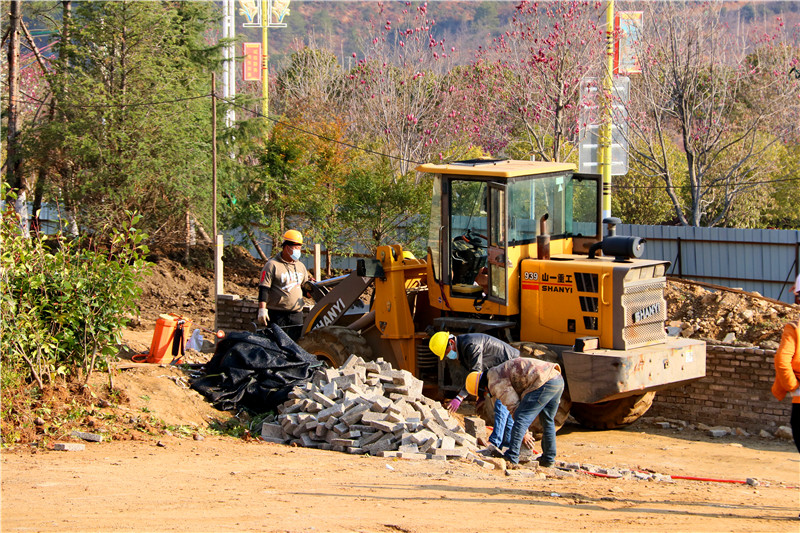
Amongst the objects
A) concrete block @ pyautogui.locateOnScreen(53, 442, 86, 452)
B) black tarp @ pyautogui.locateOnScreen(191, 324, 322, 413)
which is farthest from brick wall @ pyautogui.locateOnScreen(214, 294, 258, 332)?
concrete block @ pyautogui.locateOnScreen(53, 442, 86, 452)

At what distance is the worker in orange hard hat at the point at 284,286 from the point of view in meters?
11.3

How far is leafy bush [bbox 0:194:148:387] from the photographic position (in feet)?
26.6

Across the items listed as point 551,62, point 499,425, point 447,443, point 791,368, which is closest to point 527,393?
point 499,425

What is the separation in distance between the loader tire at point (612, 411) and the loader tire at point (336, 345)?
2.73 m

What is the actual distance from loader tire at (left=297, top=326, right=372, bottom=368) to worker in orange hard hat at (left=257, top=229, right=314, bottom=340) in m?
0.47

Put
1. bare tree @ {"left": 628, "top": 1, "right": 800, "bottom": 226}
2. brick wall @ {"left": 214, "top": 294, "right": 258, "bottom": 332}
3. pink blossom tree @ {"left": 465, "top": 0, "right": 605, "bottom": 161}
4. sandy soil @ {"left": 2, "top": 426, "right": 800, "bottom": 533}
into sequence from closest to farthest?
1. sandy soil @ {"left": 2, "top": 426, "right": 800, "bottom": 533}
2. brick wall @ {"left": 214, "top": 294, "right": 258, "bottom": 332}
3. pink blossom tree @ {"left": 465, "top": 0, "right": 605, "bottom": 161}
4. bare tree @ {"left": 628, "top": 1, "right": 800, "bottom": 226}

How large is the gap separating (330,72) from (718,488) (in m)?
36.5

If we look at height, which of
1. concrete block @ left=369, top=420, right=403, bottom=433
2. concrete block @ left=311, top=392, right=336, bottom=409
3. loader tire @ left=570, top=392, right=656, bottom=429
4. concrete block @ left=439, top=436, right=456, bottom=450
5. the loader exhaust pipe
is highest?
the loader exhaust pipe

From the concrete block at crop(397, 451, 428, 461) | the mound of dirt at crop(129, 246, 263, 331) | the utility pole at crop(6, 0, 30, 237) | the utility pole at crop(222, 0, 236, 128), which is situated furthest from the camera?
the utility pole at crop(222, 0, 236, 128)

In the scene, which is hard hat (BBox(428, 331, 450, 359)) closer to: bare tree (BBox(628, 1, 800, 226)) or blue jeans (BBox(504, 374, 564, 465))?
blue jeans (BBox(504, 374, 564, 465))

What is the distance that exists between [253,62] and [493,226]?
111 feet

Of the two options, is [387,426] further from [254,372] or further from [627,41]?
[627,41]

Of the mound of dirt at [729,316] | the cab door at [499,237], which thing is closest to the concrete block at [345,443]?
the cab door at [499,237]

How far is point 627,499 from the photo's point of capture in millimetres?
7031
